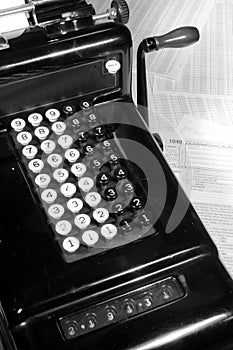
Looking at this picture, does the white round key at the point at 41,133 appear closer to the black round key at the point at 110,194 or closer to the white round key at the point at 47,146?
the white round key at the point at 47,146

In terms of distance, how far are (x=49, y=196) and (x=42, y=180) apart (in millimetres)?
23

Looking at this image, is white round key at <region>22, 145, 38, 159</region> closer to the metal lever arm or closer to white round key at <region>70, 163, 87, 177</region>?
white round key at <region>70, 163, 87, 177</region>

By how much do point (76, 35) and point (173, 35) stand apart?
0.51 ft

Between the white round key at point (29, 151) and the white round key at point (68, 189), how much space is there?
0.19 ft

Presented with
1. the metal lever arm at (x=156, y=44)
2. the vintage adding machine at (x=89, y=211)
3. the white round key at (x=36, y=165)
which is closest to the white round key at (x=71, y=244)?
the vintage adding machine at (x=89, y=211)

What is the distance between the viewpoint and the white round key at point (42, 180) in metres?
0.76

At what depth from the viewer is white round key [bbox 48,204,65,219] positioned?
74 centimetres

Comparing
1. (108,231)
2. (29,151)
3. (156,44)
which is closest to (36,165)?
(29,151)

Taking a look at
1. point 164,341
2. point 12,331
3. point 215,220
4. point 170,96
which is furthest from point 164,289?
point 170,96

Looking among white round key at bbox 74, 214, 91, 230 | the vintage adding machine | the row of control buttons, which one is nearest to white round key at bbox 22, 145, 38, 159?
the vintage adding machine

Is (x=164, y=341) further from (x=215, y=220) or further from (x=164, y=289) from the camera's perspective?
(x=215, y=220)

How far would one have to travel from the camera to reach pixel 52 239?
73cm

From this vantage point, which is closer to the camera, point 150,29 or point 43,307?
point 43,307

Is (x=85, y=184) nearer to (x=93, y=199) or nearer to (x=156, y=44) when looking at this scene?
(x=93, y=199)
